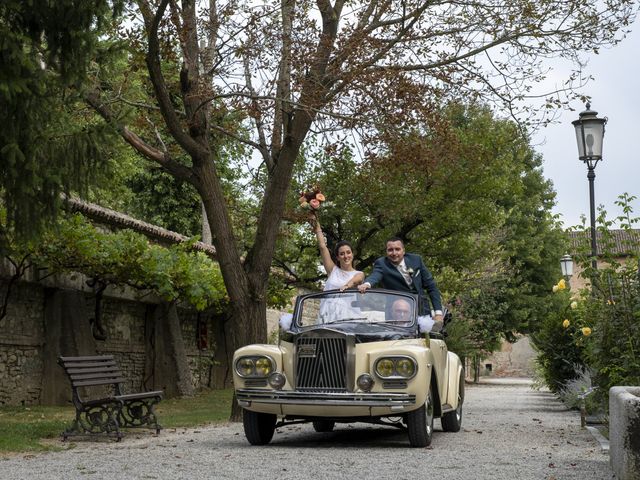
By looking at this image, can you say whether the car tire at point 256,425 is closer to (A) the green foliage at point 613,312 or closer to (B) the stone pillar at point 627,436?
(A) the green foliage at point 613,312

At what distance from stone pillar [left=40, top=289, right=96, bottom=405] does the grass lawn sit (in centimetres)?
98

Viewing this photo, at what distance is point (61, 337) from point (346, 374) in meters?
9.83

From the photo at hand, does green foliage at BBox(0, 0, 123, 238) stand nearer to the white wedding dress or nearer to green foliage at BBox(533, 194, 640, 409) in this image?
the white wedding dress

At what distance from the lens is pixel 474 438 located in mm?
11680

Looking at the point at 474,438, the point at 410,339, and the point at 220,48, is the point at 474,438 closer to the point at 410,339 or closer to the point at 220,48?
the point at 410,339

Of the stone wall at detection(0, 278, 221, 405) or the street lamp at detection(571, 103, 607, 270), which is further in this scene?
the stone wall at detection(0, 278, 221, 405)

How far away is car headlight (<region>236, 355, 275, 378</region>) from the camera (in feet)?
33.8

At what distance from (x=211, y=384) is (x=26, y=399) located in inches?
356

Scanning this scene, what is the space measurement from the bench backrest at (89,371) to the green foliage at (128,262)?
150 inches

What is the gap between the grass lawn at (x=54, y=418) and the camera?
10867 millimetres

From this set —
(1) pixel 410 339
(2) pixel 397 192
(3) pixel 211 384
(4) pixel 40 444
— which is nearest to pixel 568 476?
(1) pixel 410 339

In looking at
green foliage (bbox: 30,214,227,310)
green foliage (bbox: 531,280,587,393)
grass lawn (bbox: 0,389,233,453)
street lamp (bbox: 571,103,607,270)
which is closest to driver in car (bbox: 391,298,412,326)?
grass lawn (bbox: 0,389,233,453)

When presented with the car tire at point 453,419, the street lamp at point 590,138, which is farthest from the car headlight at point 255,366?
the street lamp at point 590,138

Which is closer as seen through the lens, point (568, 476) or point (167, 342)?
point (568, 476)
